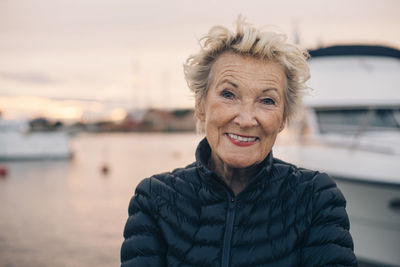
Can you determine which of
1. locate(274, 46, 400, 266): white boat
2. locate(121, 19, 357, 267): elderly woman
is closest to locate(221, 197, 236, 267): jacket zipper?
locate(121, 19, 357, 267): elderly woman

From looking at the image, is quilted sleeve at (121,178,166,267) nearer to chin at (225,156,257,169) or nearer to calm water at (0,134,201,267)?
chin at (225,156,257,169)

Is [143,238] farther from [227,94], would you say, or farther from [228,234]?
[227,94]

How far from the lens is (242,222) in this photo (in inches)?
57.4

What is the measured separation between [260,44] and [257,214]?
0.64 meters

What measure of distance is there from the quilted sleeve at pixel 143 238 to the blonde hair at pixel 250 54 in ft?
1.66

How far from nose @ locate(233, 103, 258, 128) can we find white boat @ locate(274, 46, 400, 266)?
4.44 meters

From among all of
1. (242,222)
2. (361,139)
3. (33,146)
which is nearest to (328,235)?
(242,222)

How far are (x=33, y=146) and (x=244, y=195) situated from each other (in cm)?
2348

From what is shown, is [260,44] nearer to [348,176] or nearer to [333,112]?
[348,176]

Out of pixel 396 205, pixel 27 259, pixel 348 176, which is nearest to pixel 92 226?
pixel 27 259

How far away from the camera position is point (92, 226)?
27.3ft

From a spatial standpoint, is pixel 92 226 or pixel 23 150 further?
pixel 23 150

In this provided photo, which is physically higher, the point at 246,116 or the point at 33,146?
the point at 246,116

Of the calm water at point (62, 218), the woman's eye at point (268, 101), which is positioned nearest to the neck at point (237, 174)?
the woman's eye at point (268, 101)
